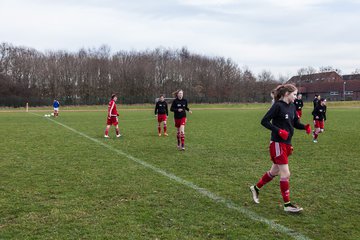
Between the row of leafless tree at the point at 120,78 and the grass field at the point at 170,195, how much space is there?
61798mm

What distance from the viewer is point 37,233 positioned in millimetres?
4906

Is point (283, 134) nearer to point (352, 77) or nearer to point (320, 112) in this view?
point (320, 112)

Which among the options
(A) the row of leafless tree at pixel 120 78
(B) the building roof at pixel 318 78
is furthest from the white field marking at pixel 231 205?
(B) the building roof at pixel 318 78

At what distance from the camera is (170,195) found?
6.83 m

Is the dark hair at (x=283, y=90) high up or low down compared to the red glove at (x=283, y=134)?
up

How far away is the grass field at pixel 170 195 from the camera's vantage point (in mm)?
5055

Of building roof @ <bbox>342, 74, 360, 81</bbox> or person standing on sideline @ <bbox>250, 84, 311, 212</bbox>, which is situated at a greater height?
building roof @ <bbox>342, 74, 360, 81</bbox>

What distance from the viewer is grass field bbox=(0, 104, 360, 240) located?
5.05 meters

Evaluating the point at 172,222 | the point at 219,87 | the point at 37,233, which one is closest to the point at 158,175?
the point at 172,222

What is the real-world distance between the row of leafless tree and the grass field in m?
61.8

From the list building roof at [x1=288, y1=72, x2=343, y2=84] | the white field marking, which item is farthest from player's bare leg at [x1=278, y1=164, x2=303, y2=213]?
building roof at [x1=288, y1=72, x2=343, y2=84]

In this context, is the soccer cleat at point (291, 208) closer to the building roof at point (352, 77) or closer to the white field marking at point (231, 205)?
the white field marking at point (231, 205)

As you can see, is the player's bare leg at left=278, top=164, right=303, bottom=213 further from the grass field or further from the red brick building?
the red brick building

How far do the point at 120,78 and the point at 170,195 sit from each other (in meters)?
78.5
